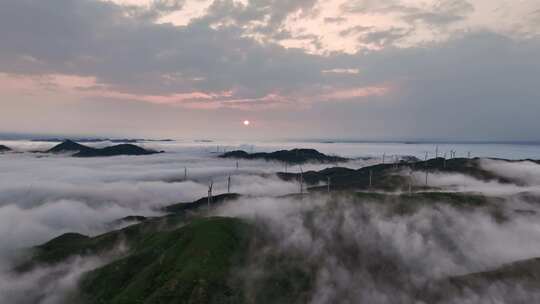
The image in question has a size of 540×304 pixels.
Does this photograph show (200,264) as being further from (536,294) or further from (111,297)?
(536,294)

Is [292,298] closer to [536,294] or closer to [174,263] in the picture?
[174,263]

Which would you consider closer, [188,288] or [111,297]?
[188,288]

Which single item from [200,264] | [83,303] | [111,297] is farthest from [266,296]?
[83,303]

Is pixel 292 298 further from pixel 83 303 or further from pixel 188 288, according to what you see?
pixel 83 303

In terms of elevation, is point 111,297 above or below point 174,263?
below

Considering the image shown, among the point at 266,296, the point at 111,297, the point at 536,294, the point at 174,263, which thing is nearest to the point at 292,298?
the point at 266,296

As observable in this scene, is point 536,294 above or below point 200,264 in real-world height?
below

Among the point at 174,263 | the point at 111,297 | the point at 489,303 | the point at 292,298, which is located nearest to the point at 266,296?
the point at 292,298

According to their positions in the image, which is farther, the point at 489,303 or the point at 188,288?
the point at 489,303
